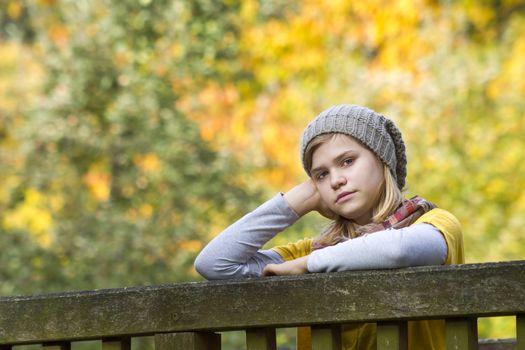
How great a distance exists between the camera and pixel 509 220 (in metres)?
11.2

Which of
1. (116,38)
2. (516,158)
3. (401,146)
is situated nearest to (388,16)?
(516,158)

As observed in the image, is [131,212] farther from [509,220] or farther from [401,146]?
[401,146]

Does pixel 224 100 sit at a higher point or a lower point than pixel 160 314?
higher

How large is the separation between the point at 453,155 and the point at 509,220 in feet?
2.90

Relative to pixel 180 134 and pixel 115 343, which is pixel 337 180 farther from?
pixel 180 134

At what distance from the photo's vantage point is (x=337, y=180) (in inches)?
110

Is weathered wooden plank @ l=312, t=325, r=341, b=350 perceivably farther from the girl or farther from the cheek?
the cheek

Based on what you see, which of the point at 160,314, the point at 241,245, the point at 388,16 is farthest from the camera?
the point at 388,16

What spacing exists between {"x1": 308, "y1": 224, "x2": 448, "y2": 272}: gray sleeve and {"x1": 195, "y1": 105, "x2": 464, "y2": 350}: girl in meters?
0.06

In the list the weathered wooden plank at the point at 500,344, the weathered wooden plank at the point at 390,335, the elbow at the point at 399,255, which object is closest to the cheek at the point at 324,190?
the elbow at the point at 399,255

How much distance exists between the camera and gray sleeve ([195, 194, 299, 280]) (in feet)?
9.48

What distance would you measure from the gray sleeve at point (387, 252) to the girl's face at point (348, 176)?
0.30 m

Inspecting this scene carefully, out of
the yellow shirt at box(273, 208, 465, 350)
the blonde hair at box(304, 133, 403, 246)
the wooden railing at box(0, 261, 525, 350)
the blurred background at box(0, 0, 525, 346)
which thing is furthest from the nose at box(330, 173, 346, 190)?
the blurred background at box(0, 0, 525, 346)

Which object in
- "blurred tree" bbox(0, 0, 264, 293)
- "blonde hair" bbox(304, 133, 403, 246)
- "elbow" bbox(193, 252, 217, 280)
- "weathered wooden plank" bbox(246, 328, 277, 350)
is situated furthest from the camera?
"blurred tree" bbox(0, 0, 264, 293)
